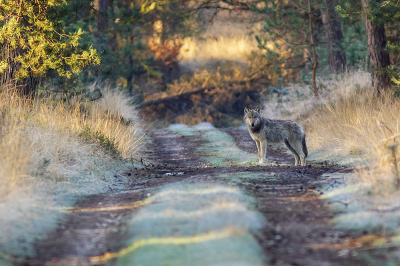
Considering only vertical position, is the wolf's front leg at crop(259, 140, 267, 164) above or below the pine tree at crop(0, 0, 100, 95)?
below

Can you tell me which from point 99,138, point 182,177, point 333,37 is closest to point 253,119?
point 182,177

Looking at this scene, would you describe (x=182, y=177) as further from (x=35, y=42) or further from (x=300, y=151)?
(x=35, y=42)

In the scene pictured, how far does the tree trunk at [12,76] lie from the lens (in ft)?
31.2

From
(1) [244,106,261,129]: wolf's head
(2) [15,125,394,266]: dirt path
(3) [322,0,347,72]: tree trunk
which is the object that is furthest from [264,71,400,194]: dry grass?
(3) [322,0,347,72]: tree trunk

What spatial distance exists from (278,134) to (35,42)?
530cm

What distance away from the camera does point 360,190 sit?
5.75m

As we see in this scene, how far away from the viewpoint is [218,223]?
460 cm

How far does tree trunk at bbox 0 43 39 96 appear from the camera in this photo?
952 centimetres

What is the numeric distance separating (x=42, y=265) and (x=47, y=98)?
712 centimetres

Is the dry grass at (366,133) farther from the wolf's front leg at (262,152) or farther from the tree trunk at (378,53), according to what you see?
the wolf's front leg at (262,152)

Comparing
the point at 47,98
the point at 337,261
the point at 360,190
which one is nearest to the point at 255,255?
the point at 337,261

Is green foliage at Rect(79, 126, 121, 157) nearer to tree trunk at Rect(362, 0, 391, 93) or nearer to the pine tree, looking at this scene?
the pine tree

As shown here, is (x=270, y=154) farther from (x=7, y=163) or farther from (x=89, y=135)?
(x=7, y=163)

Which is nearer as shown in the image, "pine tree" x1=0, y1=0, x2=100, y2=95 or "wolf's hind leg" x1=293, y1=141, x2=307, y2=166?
"pine tree" x1=0, y1=0, x2=100, y2=95
